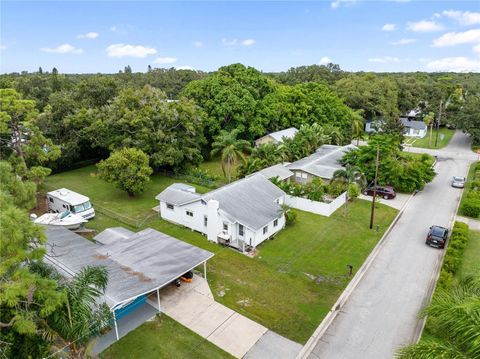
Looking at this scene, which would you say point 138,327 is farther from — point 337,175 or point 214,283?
point 337,175

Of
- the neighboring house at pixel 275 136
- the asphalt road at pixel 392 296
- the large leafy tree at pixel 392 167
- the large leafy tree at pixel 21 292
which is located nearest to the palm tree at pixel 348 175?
the large leafy tree at pixel 392 167

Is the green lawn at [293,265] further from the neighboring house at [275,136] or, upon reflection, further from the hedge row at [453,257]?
the neighboring house at [275,136]

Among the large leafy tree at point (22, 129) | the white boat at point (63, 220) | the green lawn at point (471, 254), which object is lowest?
the green lawn at point (471, 254)

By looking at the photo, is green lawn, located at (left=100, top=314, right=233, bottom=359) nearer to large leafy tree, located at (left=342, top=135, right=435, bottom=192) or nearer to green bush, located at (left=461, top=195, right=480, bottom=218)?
large leafy tree, located at (left=342, top=135, right=435, bottom=192)

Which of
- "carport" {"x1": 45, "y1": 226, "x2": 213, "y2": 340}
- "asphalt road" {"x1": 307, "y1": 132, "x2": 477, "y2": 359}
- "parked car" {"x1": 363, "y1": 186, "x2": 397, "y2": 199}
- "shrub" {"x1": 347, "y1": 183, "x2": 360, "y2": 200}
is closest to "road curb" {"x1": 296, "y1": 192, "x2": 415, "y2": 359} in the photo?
"asphalt road" {"x1": 307, "y1": 132, "x2": 477, "y2": 359}

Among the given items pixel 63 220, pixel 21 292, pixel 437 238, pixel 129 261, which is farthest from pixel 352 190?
pixel 21 292

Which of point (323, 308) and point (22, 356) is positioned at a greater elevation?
point (22, 356)

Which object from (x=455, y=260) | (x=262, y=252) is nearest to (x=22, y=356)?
(x=262, y=252)
